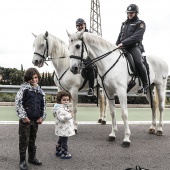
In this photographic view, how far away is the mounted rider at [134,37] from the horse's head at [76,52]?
1064 mm

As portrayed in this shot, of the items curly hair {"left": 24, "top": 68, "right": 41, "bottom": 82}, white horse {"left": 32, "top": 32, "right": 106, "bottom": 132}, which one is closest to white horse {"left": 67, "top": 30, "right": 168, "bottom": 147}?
white horse {"left": 32, "top": 32, "right": 106, "bottom": 132}

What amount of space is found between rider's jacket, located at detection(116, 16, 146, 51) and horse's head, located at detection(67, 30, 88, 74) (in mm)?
1122

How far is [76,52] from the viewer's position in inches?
248

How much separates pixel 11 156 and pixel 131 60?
11.2 ft

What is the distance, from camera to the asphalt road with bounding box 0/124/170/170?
5.17m

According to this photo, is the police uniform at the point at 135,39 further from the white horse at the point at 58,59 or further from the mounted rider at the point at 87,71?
the white horse at the point at 58,59

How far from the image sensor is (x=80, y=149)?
623cm

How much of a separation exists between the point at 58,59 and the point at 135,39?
220 centimetres

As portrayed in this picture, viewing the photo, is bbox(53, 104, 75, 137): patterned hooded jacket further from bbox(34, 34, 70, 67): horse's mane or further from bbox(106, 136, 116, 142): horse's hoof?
bbox(34, 34, 70, 67): horse's mane

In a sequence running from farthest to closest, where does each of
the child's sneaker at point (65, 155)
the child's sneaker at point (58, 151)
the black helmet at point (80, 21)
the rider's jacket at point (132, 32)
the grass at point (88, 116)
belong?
the grass at point (88, 116)
the black helmet at point (80, 21)
the rider's jacket at point (132, 32)
the child's sneaker at point (58, 151)
the child's sneaker at point (65, 155)

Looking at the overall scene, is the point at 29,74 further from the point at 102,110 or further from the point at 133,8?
the point at 102,110

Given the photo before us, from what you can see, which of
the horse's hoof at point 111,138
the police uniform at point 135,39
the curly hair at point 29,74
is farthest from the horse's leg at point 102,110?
the curly hair at point 29,74

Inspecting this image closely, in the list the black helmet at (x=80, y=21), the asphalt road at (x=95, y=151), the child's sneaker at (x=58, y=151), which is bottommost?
the asphalt road at (x=95, y=151)

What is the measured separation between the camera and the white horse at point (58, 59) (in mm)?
7715
